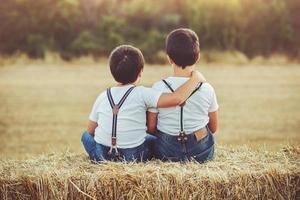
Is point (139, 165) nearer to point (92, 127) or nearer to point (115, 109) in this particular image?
point (115, 109)

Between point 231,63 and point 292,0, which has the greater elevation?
point 292,0

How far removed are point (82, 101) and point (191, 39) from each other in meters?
8.73

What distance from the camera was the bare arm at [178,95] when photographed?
4.38 metres

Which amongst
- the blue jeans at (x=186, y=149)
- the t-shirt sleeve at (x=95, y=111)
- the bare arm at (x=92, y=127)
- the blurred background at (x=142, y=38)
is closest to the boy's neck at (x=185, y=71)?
the blue jeans at (x=186, y=149)

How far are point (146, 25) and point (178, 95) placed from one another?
15940 mm

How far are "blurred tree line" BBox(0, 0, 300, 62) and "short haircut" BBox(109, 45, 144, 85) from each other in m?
14.4

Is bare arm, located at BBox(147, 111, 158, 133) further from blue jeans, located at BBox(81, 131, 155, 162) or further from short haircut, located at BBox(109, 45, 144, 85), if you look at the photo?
short haircut, located at BBox(109, 45, 144, 85)

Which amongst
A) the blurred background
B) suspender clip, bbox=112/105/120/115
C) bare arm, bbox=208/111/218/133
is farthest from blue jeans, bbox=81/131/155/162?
the blurred background

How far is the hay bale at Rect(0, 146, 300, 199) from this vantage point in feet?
12.8

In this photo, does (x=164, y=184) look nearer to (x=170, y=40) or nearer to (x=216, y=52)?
(x=170, y=40)

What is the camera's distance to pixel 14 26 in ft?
65.4

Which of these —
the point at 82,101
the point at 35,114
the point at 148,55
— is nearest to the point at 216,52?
the point at 148,55

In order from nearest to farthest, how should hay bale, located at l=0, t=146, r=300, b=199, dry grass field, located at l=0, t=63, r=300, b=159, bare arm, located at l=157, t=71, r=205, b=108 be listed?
hay bale, located at l=0, t=146, r=300, b=199 < bare arm, located at l=157, t=71, r=205, b=108 < dry grass field, located at l=0, t=63, r=300, b=159

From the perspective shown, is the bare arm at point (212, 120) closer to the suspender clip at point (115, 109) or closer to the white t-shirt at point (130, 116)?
the white t-shirt at point (130, 116)
